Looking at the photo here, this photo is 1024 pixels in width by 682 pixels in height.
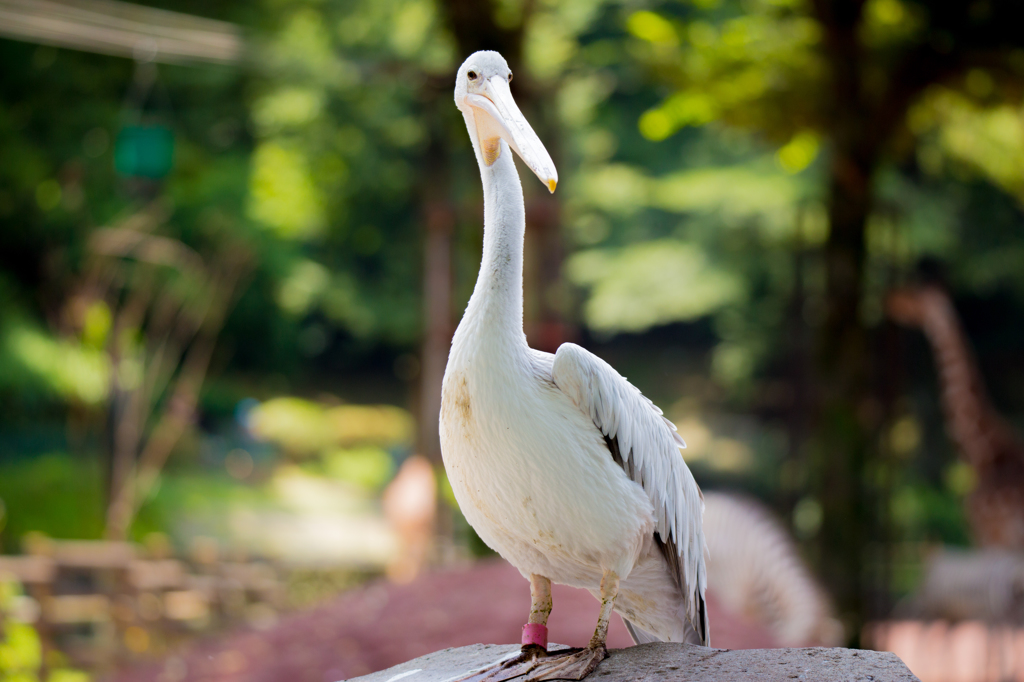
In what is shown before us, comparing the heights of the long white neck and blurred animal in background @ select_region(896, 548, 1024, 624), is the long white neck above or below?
above

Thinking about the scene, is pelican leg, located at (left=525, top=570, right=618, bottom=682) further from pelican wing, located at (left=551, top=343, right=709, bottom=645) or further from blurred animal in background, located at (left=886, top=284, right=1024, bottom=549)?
blurred animal in background, located at (left=886, top=284, right=1024, bottom=549)

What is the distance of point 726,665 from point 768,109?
4.80 metres

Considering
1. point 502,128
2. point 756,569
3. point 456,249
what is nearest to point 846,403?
point 756,569

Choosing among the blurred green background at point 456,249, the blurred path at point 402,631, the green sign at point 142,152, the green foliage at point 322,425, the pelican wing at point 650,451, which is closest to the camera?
the pelican wing at point 650,451

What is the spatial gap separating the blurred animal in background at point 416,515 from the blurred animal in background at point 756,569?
8.45ft

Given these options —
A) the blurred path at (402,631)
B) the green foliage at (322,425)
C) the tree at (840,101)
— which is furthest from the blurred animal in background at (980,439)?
the green foliage at (322,425)

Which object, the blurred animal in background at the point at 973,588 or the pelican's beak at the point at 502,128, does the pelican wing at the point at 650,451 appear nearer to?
the pelican's beak at the point at 502,128

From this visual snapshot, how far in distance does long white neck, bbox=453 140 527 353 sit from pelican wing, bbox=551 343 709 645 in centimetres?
16

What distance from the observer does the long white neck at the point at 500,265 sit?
7.09 ft

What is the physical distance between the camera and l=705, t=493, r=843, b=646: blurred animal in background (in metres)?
6.30

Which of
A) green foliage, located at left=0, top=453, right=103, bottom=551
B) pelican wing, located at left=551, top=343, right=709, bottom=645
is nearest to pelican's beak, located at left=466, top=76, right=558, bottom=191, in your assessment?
pelican wing, located at left=551, top=343, right=709, bottom=645

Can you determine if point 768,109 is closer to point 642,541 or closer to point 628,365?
point 642,541

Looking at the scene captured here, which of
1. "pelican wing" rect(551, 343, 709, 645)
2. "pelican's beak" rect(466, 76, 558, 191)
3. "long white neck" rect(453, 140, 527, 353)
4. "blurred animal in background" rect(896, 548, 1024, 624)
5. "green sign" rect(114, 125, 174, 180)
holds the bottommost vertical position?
"blurred animal in background" rect(896, 548, 1024, 624)

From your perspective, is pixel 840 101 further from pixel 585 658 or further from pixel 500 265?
pixel 585 658
